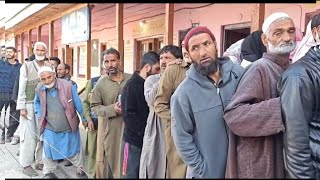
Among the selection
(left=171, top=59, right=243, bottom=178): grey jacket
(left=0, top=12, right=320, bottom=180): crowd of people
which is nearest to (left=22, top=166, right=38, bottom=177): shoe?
(left=0, top=12, right=320, bottom=180): crowd of people

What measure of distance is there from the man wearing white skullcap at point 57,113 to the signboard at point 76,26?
90.7 inches

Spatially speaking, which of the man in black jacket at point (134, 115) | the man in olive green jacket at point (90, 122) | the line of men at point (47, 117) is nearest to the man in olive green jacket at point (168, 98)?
the man in black jacket at point (134, 115)

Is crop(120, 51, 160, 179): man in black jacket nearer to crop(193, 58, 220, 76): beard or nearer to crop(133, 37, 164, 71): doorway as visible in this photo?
crop(193, 58, 220, 76): beard

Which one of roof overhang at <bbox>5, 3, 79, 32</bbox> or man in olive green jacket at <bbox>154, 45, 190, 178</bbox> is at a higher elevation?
roof overhang at <bbox>5, 3, 79, 32</bbox>

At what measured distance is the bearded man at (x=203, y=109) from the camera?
6.57 ft

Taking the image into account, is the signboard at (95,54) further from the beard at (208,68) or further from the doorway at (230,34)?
the beard at (208,68)

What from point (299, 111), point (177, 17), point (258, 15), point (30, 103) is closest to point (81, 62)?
point (177, 17)

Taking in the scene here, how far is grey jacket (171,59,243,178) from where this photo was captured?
6.57 ft

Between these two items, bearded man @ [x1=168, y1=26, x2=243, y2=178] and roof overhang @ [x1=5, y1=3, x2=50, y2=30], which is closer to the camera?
bearded man @ [x1=168, y1=26, x2=243, y2=178]

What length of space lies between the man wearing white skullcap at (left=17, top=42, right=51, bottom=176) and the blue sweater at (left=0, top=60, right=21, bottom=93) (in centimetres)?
186

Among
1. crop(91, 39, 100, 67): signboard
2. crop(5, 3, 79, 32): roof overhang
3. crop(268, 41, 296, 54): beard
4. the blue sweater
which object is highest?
crop(5, 3, 79, 32): roof overhang

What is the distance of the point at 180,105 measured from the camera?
6.72ft

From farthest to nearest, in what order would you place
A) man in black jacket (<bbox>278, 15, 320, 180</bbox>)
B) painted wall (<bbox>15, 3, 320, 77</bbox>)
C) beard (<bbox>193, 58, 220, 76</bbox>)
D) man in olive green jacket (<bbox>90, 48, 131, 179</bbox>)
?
painted wall (<bbox>15, 3, 320, 77</bbox>), man in olive green jacket (<bbox>90, 48, 131, 179</bbox>), beard (<bbox>193, 58, 220, 76</bbox>), man in black jacket (<bbox>278, 15, 320, 180</bbox>)

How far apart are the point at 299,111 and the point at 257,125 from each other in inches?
7.9
